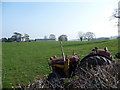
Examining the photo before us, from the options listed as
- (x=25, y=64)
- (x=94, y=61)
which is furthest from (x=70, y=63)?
(x=25, y=64)

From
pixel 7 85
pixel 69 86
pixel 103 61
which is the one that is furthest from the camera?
pixel 7 85

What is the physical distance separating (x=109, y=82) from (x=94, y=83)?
35cm

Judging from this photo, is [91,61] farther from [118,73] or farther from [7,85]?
[7,85]

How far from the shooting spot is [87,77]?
3.82 m

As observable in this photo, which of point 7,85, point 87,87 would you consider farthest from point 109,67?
point 7,85

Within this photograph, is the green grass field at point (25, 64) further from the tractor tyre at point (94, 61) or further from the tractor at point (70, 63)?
the tractor tyre at point (94, 61)

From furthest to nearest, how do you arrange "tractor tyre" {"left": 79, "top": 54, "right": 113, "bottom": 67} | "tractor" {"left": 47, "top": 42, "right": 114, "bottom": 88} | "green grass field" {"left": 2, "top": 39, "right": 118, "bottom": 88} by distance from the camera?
"green grass field" {"left": 2, "top": 39, "right": 118, "bottom": 88} < "tractor" {"left": 47, "top": 42, "right": 114, "bottom": 88} < "tractor tyre" {"left": 79, "top": 54, "right": 113, "bottom": 67}

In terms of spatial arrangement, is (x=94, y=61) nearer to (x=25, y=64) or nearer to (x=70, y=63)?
(x=70, y=63)

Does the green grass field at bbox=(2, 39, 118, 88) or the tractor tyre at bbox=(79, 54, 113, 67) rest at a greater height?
the tractor tyre at bbox=(79, 54, 113, 67)

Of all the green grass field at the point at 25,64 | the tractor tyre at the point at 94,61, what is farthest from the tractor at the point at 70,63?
the green grass field at the point at 25,64

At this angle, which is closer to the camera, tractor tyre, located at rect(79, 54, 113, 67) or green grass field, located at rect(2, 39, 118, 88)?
A: tractor tyre, located at rect(79, 54, 113, 67)

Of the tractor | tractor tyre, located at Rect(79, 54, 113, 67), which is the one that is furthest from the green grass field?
tractor tyre, located at Rect(79, 54, 113, 67)

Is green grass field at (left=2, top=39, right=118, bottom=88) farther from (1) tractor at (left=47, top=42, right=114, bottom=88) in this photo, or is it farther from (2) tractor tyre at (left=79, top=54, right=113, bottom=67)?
(2) tractor tyre at (left=79, top=54, right=113, bottom=67)

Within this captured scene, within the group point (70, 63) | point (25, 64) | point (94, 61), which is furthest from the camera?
point (25, 64)
